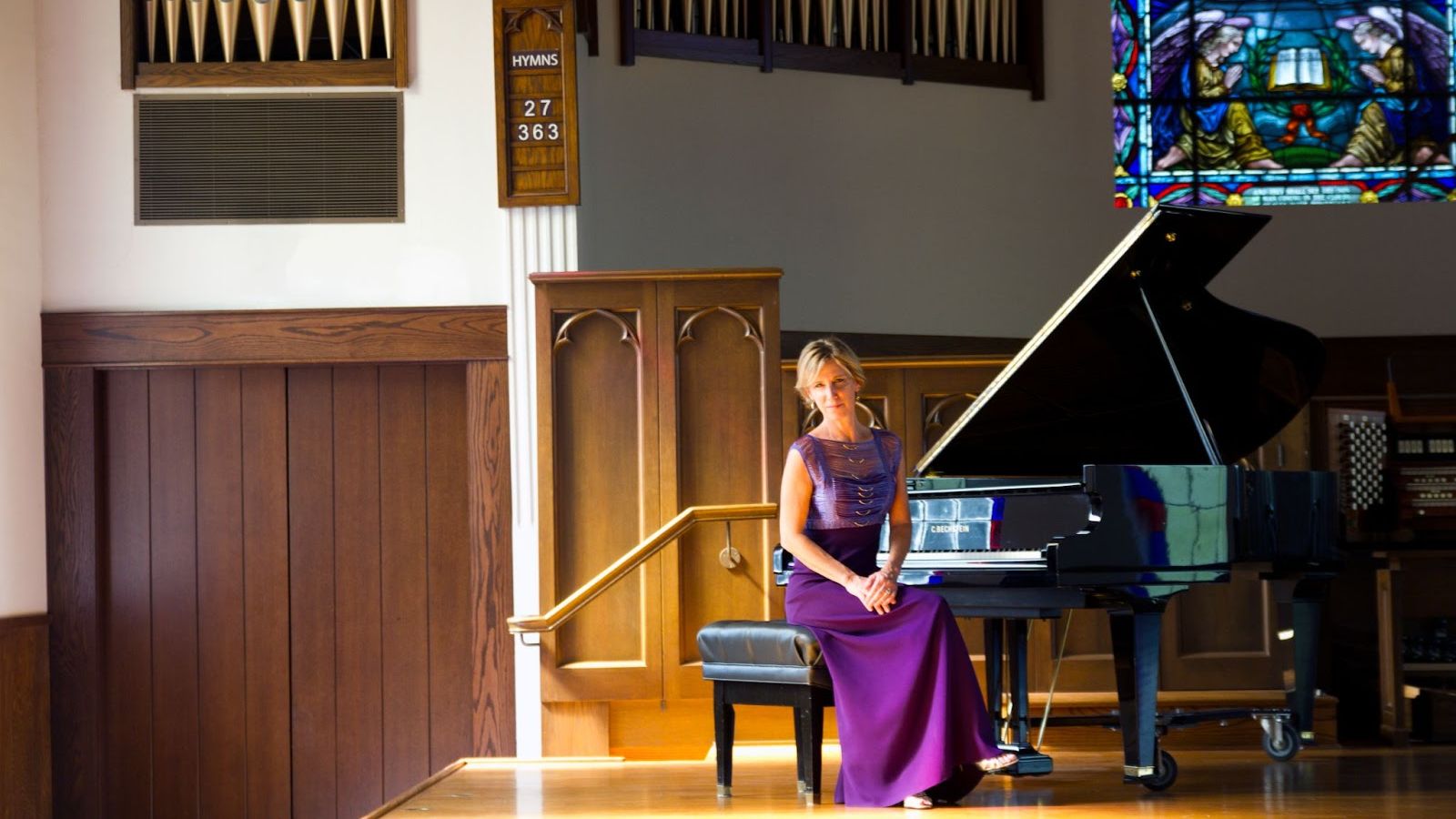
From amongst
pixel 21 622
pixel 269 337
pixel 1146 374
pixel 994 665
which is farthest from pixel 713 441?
pixel 21 622

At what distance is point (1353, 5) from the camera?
904cm

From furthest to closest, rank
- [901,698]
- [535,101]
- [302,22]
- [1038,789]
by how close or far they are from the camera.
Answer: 1. [302,22]
2. [535,101]
3. [1038,789]
4. [901,698]

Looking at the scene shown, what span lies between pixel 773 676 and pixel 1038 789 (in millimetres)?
914

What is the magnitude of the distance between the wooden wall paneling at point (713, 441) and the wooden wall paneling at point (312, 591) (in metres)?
1.57

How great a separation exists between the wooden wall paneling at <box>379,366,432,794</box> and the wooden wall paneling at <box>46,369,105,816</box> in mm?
1147

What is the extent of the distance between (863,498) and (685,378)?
1.77 metres

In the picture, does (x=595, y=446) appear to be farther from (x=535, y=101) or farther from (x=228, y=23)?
(x=228, y=23)

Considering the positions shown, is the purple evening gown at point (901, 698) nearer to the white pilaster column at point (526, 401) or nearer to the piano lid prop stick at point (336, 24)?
the white pilaster column at point (526, 401)

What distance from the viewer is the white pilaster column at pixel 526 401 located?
6438mm

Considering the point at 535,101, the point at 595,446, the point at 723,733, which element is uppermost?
the point at 535,101

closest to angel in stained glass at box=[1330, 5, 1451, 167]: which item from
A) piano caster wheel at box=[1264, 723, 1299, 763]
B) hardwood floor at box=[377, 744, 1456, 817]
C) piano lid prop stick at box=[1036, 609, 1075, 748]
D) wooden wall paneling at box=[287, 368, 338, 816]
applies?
piano lid prop stick at box=[1036, 609, 1075, 748]

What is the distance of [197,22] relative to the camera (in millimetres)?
6609

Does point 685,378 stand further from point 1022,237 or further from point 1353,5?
point 1353,5

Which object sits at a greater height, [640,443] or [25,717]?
[640,443]
